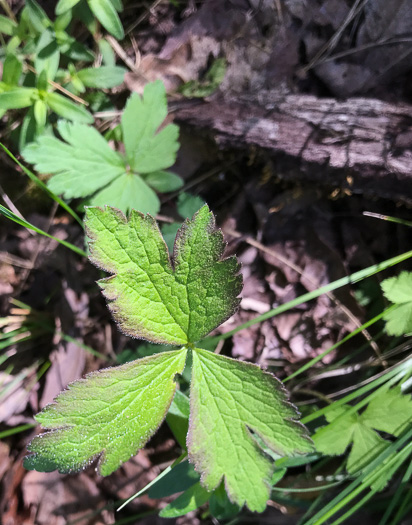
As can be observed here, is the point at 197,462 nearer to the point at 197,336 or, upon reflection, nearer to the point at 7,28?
the point at 197,336

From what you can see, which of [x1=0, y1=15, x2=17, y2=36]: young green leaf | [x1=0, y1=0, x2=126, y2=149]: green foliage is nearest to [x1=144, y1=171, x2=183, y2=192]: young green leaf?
[x1=0, y1=0, x2=126, y2=149]: green foliage

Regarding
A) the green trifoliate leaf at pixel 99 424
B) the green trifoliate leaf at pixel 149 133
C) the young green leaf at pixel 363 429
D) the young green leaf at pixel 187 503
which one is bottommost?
the young green leaf at pixel 187 503

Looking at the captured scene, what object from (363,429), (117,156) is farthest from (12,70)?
(363,429)

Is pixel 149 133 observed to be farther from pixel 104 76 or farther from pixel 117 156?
pixel 104 76

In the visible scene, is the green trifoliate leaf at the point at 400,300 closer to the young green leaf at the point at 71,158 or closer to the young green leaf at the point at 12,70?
the young green leaf at the point at 71,158

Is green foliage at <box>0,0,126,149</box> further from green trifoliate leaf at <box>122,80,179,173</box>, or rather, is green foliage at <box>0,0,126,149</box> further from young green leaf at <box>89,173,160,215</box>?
young green leaf at <box>89,173,160,215</box>

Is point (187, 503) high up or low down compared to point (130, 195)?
down

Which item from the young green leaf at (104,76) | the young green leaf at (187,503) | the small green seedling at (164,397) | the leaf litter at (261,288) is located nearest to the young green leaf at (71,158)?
the young green leaf at (104,76)
